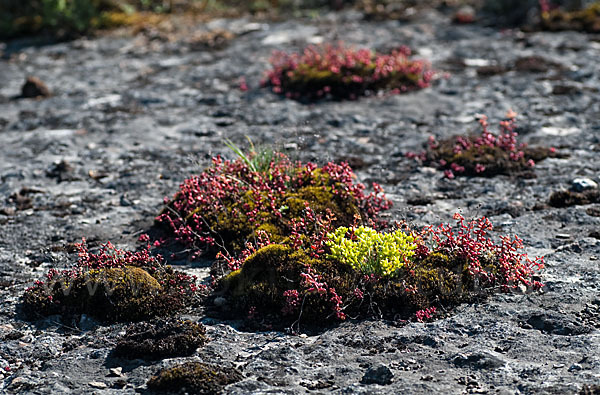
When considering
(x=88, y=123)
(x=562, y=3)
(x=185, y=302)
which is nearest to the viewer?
(x=185, y=302)

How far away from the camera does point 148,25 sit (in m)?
18.3

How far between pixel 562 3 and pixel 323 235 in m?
13.5

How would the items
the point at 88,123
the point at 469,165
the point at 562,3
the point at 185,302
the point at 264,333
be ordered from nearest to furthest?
the point at 264,333, the point at 185,302, the point at 469,165, the point at 88,123, the point at 562,3

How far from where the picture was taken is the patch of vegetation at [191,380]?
5.32 meters

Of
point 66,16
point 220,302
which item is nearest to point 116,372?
point 220,302

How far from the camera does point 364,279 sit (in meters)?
6.56

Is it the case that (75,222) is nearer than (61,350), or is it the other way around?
(61,350)

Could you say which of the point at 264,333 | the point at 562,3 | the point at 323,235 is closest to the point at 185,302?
the point at 264,333

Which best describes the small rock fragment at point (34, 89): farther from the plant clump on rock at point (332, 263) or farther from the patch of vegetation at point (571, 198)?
the patch of vegetation at point (571, 198)

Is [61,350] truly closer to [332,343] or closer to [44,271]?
[44,271]

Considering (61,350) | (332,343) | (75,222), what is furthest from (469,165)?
(61,350)

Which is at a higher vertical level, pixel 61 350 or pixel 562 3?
pixel 562 3

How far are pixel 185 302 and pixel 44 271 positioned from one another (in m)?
1.83

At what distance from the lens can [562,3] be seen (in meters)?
17.7
